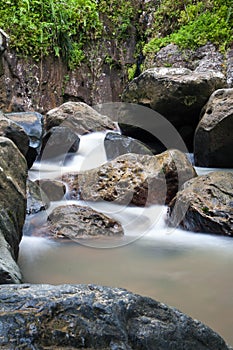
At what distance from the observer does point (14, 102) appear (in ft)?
33.6

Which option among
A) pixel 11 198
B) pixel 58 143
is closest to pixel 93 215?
pixel 11 198

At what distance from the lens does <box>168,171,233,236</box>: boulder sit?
13.3 ft

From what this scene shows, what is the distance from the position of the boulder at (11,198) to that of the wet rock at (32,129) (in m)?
2.98

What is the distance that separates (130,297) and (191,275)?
181 cm

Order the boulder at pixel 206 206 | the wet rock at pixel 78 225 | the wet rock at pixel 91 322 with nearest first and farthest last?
the wet rock at pixel 91 322 → the wet rock at pixel 78 225 → the boulder at pixel 206 206

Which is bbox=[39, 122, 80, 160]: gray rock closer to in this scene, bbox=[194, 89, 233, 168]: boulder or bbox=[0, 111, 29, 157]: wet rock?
bbox=[0, 111, 29, 157]: wet rock

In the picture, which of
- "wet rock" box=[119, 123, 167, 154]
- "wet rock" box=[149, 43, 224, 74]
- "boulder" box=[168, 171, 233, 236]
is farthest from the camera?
"wet rock" box=[149, 43, 224, 74]

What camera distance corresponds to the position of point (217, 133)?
20.2 feet

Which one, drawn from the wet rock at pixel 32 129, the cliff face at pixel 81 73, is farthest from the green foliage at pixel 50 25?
the wet rock at pixel 32 129

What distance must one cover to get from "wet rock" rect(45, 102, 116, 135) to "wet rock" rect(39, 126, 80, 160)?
2.00 feet

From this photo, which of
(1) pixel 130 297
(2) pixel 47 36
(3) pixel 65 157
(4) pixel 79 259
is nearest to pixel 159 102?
(3) pixel 65 157

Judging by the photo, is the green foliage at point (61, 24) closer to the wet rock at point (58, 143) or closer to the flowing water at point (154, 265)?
the wet rock at point (58, 143)

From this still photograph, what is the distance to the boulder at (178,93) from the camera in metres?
7.14

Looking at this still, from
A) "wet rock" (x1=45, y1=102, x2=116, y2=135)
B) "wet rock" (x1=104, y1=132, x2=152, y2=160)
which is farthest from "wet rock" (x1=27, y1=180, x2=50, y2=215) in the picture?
"wet rock" (x1=45, y1=102, x2=116, y2=135)
